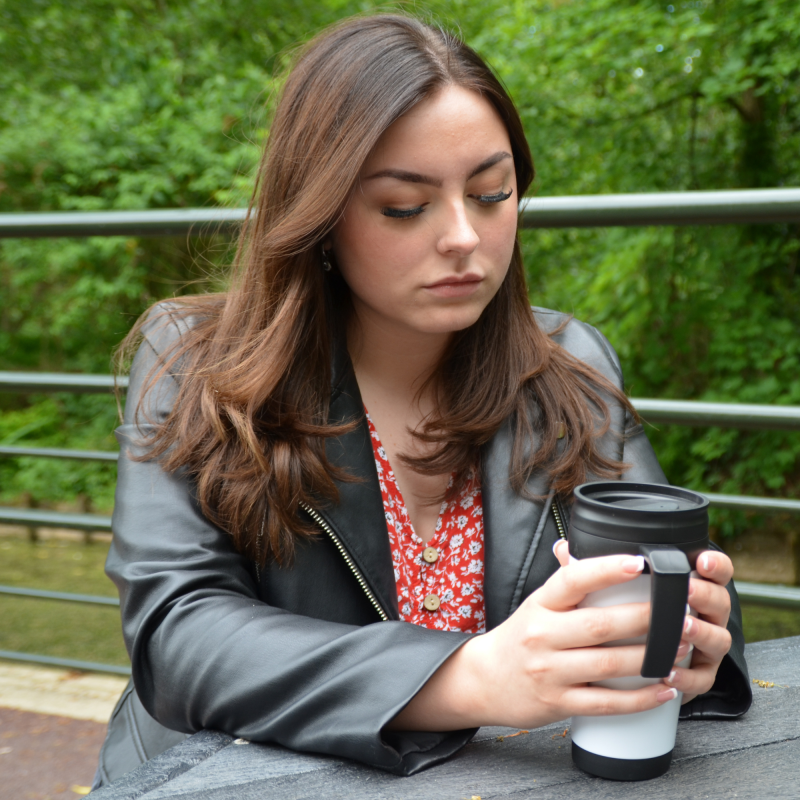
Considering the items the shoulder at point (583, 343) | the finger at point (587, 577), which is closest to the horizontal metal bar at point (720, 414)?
the shoulder at point (583, 343)

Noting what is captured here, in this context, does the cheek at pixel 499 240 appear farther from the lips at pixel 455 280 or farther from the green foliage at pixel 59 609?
the green foliage at pixel 59 609

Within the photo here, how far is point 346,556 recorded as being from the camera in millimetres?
1319

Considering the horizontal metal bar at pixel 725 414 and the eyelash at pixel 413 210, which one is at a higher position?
the eyelash at pixel 413 210

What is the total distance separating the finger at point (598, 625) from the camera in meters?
0.78

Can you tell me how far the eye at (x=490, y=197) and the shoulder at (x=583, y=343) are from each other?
0.38 m

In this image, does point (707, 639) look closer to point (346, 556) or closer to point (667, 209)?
point (346, 556)

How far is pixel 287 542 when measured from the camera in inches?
50.8

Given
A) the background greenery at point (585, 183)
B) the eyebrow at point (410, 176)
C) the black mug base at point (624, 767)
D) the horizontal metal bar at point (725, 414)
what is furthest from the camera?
the background greenery at point (585, 183)

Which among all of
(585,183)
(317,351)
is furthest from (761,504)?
(585,183)

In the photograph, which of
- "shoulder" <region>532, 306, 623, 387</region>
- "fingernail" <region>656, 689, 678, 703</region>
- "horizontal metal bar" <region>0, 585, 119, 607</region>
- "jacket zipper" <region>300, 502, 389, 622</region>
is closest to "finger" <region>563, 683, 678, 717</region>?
"fingernail" <region>656, 689, 678, 703</region>

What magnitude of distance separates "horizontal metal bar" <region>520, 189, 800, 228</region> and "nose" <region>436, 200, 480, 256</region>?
1.89 feet

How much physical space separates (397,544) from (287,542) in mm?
272

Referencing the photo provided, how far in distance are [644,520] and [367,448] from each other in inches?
28.2

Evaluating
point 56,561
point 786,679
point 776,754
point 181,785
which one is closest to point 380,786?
point 181,785
